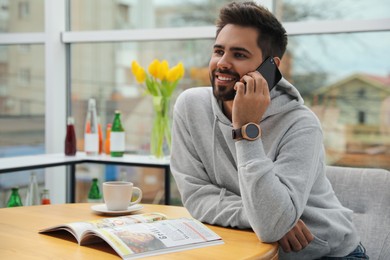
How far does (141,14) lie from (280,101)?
1837 millimetres

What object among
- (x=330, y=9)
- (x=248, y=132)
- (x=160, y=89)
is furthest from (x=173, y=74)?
(x=248, y=132)

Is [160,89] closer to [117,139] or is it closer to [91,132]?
[117,139]

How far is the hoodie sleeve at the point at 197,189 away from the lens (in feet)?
5.10

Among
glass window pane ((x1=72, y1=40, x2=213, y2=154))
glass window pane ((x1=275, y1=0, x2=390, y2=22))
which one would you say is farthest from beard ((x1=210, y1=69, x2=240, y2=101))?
glass window pane ((x1=72, y1=40, x2=213, y2=154))

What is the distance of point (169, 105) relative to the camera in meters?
3.24

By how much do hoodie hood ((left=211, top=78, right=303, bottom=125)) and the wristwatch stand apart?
18 cm

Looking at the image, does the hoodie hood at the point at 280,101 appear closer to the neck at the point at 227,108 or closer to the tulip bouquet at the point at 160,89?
the neck at the point at 227,108

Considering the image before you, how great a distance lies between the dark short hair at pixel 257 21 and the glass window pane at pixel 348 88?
1.14 m

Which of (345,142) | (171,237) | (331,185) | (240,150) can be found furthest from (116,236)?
(345,142)

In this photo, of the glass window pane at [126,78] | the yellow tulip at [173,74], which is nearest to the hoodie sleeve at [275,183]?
the yellow tulip at [173,74]

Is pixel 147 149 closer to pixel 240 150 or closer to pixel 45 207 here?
pixel 45 207

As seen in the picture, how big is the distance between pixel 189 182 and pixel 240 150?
0.27 meters

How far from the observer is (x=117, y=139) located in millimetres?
3154

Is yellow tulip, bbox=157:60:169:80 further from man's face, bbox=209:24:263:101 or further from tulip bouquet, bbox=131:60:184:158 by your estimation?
man's face, bbox=209:24:263:101
